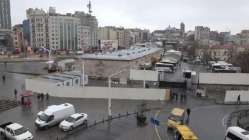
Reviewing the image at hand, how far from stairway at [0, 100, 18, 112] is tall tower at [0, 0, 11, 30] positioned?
162 meters

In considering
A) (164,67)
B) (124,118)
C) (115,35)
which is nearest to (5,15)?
(115,35)

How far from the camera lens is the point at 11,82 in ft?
140

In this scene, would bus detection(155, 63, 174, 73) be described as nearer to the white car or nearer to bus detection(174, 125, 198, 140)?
the white car

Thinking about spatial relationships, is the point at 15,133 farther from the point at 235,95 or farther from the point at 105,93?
the point at 235,95

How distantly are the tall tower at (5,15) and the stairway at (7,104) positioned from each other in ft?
533

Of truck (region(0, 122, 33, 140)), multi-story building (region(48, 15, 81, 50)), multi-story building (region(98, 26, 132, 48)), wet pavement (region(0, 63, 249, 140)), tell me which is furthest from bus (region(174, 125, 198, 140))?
multi-story building (region(98, 26, 132, 48))

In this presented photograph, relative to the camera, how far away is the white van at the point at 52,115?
2233 cm

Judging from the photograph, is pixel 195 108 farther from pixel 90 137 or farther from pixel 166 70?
pixel 166 70

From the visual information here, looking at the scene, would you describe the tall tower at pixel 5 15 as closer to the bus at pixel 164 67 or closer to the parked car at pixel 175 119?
the bus at pixel 164 67

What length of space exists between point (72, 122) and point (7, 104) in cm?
1159

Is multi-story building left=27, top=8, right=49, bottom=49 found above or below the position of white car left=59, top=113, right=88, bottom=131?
above

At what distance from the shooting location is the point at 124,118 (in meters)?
25.6

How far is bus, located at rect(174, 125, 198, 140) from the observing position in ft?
61.6

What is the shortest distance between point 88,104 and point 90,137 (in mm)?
9416
